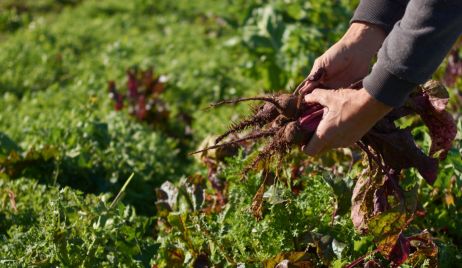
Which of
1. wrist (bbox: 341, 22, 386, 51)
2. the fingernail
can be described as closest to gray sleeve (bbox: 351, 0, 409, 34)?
wrist (bbox: 341, 22, 386, 51)

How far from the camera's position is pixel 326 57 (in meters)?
2.62

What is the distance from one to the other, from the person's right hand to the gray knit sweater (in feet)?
1.60

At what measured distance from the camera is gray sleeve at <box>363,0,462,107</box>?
6.45 ft

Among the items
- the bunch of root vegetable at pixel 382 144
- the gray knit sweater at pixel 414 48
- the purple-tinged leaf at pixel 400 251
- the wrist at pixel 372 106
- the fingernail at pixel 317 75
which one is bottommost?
the purple-tinged leaf at pixel 400 251

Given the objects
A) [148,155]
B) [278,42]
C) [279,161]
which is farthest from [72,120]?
[279,161]

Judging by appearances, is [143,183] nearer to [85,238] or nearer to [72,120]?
[72,120]

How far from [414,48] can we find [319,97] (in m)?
0.45

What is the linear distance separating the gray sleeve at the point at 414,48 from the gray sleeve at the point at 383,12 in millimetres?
466

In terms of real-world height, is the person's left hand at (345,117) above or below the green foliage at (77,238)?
above

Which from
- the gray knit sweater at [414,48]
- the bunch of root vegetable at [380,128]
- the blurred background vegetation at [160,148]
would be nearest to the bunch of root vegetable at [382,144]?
the bunch of root vegetable at [380,128]

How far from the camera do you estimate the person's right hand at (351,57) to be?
2.60 meters

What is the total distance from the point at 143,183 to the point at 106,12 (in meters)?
4.94

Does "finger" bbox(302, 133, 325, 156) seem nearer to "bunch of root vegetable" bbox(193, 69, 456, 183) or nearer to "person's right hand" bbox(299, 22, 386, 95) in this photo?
"bunch of root vegetable" bbox(193, 69, 456, 183)

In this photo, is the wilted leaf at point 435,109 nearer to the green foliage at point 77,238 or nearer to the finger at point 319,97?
the finger at point 319,97
